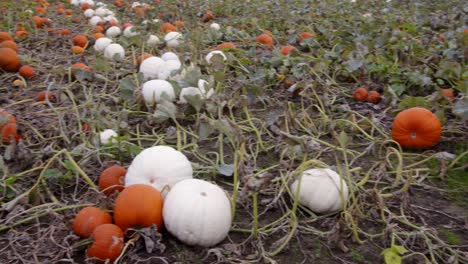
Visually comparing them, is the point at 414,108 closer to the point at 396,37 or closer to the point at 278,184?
the point at 278,184

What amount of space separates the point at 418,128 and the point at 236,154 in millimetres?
1166

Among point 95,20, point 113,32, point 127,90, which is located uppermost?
point 127,90

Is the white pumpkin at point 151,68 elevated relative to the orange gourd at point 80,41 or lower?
elevated

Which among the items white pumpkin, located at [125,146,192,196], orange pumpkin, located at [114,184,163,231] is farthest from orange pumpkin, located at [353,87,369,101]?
orange pumpkin, located at [114,184,163,231]

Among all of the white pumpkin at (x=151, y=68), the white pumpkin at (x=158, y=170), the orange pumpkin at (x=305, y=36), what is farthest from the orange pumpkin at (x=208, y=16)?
the white pumpkin at (x=158, y=170)

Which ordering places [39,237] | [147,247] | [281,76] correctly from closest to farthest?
1. [147,247]
2. [39,237]
3. [281,76]

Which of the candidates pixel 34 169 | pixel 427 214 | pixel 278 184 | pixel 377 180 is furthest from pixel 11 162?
pixel 427 214

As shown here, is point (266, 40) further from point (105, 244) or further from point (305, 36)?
point (105, 244)

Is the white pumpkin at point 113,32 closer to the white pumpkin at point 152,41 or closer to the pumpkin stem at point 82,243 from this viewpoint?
the white pumpkin at point 152,41

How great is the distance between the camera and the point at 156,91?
320 cm

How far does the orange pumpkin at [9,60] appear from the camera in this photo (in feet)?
12.7

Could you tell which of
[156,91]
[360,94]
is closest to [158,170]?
[156,91]

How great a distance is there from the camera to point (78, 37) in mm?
4738

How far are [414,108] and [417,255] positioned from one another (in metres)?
1.04
